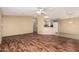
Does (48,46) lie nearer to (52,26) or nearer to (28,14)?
(52,26)

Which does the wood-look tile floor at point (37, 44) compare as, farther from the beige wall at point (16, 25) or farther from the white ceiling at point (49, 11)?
the white ceiling at point (49, 11)

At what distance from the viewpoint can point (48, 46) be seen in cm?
192

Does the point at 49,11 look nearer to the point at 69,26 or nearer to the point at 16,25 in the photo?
the point at 69,26

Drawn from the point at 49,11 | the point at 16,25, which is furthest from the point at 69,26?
the point at 16,25

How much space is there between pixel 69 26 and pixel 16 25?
879 millimetres

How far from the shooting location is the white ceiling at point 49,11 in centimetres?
192

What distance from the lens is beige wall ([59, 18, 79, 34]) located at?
6.42 feet

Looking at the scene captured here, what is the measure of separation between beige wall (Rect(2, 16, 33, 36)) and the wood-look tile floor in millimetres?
83

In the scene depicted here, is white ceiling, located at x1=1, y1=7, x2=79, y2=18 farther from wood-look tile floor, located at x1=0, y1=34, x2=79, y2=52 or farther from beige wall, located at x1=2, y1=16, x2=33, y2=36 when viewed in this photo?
wood-look tile floor, located at x1=0, y1=34, x2=79, y2=52

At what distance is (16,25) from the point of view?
2.01 metres

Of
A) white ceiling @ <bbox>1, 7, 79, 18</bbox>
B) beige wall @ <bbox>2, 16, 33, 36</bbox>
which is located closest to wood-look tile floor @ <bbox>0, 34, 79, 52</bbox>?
beige wall @ <bbox>2, 16, 33, 36</bbox>
